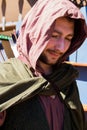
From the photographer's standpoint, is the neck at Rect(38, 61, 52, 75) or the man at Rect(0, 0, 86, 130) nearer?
the man at Rect(0, 0, 86, 130)

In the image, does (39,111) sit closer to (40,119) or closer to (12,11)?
(40,119)

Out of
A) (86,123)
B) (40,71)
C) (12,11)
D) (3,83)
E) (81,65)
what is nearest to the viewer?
(3,83)

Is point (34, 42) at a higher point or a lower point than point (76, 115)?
higher

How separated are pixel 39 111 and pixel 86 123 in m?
0.37

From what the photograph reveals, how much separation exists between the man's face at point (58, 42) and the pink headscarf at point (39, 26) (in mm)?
31

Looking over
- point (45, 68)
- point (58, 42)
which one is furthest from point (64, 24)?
point (45, 68)

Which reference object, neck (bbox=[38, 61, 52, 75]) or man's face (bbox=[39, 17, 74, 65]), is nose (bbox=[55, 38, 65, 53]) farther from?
neck (bbox=[38, 61, 52, 75])

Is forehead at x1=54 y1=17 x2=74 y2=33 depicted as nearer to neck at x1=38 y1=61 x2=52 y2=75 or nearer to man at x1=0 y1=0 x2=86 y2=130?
man at x1=0 y1=0 x2=86 y2=130

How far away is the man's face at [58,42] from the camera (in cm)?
139

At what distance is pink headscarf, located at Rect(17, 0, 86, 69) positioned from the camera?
138 centimetres

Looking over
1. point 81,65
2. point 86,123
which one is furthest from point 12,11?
point 86,123

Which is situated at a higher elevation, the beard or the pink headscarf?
the pink headscarf

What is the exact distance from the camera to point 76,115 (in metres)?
1.53

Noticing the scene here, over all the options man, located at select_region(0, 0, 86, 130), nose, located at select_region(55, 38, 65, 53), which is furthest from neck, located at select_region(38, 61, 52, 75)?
nose, located at select_region(55, 38, 65, 53)
